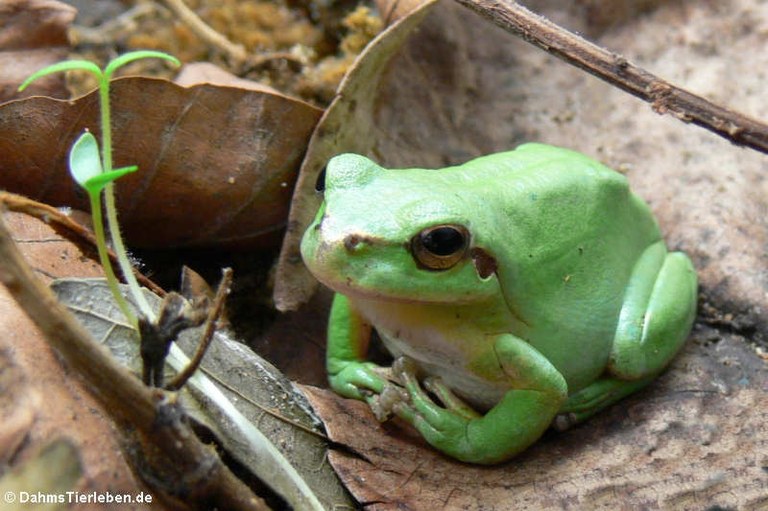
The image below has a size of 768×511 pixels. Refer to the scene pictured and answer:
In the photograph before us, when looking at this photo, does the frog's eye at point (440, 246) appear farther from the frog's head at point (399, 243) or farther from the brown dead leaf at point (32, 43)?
the brown dead leaf at point (32, 43)

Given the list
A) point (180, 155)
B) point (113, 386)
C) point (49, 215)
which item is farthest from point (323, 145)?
point (113, 386)

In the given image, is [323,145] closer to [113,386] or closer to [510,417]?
[510,417]

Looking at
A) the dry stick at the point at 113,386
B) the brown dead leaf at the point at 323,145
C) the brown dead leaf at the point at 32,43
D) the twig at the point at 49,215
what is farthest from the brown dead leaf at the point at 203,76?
the dry stick at the point at 113,386

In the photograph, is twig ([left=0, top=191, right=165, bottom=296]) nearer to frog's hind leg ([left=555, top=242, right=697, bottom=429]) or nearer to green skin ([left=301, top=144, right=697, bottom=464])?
green skin ([left=301, top=144, right=697, bottom=464])

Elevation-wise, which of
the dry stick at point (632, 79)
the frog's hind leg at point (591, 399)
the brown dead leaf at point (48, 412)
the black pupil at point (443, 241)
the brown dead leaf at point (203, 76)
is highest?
the dry stick at point (632, 79)

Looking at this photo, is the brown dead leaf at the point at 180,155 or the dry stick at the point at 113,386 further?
the brown dead leaf at the point at 180,155

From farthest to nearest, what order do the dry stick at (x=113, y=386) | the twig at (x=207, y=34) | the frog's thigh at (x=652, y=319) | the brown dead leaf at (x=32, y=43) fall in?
the twig at (x=207, y=34) < the brown dead leaf at (x=32, y=43) < the frog's thigh at (x=652, y=319) < the dry stick at (x=113, y=386)

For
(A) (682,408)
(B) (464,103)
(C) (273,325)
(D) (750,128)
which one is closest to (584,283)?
(A) (682,408)

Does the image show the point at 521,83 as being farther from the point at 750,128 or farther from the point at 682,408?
the point at 682,408

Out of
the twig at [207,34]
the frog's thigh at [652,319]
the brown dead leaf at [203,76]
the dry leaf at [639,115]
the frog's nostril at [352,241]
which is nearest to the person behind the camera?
the frog's nostril at [352,241]
